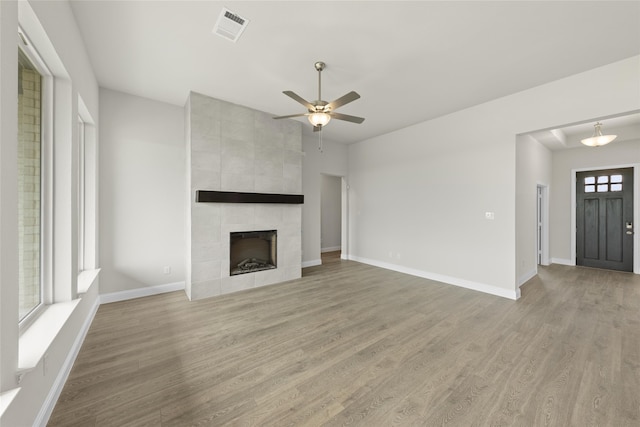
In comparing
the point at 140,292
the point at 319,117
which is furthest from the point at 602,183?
the point at 140,292

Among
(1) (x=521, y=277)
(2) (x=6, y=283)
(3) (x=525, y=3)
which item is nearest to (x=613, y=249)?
(1) (x=521, y=277)

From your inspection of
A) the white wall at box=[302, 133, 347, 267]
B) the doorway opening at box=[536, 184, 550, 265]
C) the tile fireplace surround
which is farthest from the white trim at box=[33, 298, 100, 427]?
the doorway opening at box=[536, 184, 550, 265]

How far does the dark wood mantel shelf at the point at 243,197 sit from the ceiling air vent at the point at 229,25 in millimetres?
→ 2101

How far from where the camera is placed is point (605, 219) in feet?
18.6

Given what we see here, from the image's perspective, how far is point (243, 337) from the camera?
2688 mm

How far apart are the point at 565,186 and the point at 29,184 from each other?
9380 mm

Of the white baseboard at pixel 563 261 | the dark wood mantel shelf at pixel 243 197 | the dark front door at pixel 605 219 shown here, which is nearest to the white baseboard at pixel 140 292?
the dark wood mantel shelf at pixel 243 197

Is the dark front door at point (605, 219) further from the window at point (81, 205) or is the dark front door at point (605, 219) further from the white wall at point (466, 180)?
the window at point (81, 205)

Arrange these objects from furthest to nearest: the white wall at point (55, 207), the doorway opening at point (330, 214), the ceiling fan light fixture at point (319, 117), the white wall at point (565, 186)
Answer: the doorway opening at point (330, 214) < the white wall at point (565, 186) < the ceiling fan light fixture at point (319, 117) < the white wall at point (55, 207)

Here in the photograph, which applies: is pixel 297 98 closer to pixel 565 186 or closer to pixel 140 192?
pixel 140 192

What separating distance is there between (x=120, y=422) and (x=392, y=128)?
5.82 metres

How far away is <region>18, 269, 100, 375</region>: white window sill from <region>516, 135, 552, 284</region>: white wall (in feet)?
18.0

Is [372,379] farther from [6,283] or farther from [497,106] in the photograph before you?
[497,106]

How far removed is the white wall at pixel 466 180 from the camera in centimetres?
326
